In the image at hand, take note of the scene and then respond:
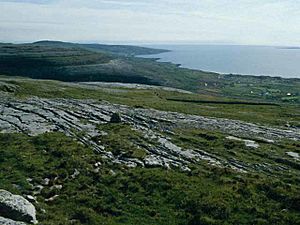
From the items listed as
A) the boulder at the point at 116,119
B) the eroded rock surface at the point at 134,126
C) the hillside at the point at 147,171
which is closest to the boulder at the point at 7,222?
the hillside at the point at 147,171

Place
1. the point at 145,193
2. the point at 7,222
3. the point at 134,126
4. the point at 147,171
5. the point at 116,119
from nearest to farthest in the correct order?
the point at 7,222, the point at 145,193, the point at 147,171, the point at 134,126, the point at 116,119

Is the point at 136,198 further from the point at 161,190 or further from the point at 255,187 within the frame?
the point at 255,187

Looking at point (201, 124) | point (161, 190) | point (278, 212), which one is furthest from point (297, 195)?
point (201, 124)

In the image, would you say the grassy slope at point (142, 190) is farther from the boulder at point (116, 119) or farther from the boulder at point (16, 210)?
the boulder at point (116, 119)

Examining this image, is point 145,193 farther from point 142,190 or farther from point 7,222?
point 7,222

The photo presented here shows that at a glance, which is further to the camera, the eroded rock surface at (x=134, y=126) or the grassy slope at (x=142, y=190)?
the eroded rock surface at (x=134, y=126)

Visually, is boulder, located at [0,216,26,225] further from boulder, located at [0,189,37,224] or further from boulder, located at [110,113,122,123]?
boulder, located at [110,113,122,123]

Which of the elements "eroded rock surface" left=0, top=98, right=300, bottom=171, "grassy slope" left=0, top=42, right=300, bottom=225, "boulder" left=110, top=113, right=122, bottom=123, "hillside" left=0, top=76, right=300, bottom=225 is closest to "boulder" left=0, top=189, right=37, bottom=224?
"grassy slope" left=0, top=42, right=300, bottom=225

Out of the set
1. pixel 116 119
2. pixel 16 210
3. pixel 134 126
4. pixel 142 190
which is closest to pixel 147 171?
pixel 142 190
